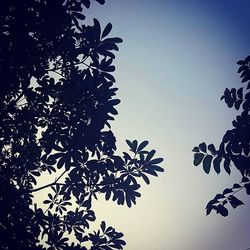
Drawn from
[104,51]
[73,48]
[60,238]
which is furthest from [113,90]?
[60,238]

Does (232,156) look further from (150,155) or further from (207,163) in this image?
(150,155)

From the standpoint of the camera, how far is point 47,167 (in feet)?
15.2

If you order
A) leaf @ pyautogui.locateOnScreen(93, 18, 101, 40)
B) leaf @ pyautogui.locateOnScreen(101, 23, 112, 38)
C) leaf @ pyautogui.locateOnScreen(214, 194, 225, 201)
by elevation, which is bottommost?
leaf @ pyautogui.locateOnScreen(214, 194, 225, 201)

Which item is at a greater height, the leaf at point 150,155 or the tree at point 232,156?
the leaf at point 150,155

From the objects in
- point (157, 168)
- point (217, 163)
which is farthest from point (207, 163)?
point (157, 168)

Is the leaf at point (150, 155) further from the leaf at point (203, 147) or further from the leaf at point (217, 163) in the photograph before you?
the leaf at point (217, 163)

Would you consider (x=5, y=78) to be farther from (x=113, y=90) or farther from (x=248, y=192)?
(x=248, y=192)

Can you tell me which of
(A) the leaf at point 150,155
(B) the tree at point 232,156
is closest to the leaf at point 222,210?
(B) the tree at point 232,156

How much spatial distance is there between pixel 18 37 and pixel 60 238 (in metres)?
3.44

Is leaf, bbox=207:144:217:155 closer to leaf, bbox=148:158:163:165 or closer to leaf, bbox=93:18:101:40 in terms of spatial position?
leaf, bbox=148:158:163:165

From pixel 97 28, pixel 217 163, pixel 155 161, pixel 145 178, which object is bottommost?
pixel 217 163

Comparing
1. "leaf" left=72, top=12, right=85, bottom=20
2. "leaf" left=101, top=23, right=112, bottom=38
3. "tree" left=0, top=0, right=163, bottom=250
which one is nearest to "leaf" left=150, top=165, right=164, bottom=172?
"tree" left=0, top=0, right=163, bottom=250

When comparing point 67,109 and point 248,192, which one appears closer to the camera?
point 248,192

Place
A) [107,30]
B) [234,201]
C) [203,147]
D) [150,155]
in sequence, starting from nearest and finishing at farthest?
[234,201] < [203,147] < [107,30] < [150,155]
